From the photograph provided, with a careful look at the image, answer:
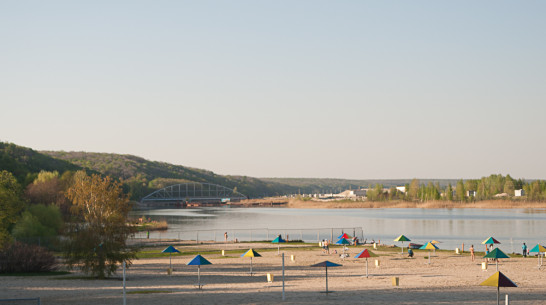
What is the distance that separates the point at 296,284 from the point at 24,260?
2180 centimetres

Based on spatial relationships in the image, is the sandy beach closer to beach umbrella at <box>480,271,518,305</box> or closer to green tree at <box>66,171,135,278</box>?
green tree at <box>66,171,135,278</box>

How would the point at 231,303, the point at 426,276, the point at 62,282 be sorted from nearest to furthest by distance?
the point at 231,303
the point at 62,282
the point at 426,276

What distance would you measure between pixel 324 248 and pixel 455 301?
36469mm

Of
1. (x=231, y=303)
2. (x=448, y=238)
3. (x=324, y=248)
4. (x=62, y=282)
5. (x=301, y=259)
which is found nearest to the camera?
(x=231, y=303)

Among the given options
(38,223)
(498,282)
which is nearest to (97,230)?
(498,282)

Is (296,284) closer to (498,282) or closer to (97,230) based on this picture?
(97,230)

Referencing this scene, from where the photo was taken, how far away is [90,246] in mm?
42188

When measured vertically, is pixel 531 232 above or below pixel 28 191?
below

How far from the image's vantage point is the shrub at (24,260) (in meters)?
46.7

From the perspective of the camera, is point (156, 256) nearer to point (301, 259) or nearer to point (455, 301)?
point (301, 259)

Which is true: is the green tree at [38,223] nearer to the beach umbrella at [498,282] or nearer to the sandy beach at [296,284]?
the sandy beach at [296,284]

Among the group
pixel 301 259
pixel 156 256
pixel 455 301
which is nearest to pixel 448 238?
pixel 301 259

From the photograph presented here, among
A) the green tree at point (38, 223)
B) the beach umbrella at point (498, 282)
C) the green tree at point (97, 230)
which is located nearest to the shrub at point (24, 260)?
the green tree at point (97, 230)

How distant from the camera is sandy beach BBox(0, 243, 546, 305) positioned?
33.1m
